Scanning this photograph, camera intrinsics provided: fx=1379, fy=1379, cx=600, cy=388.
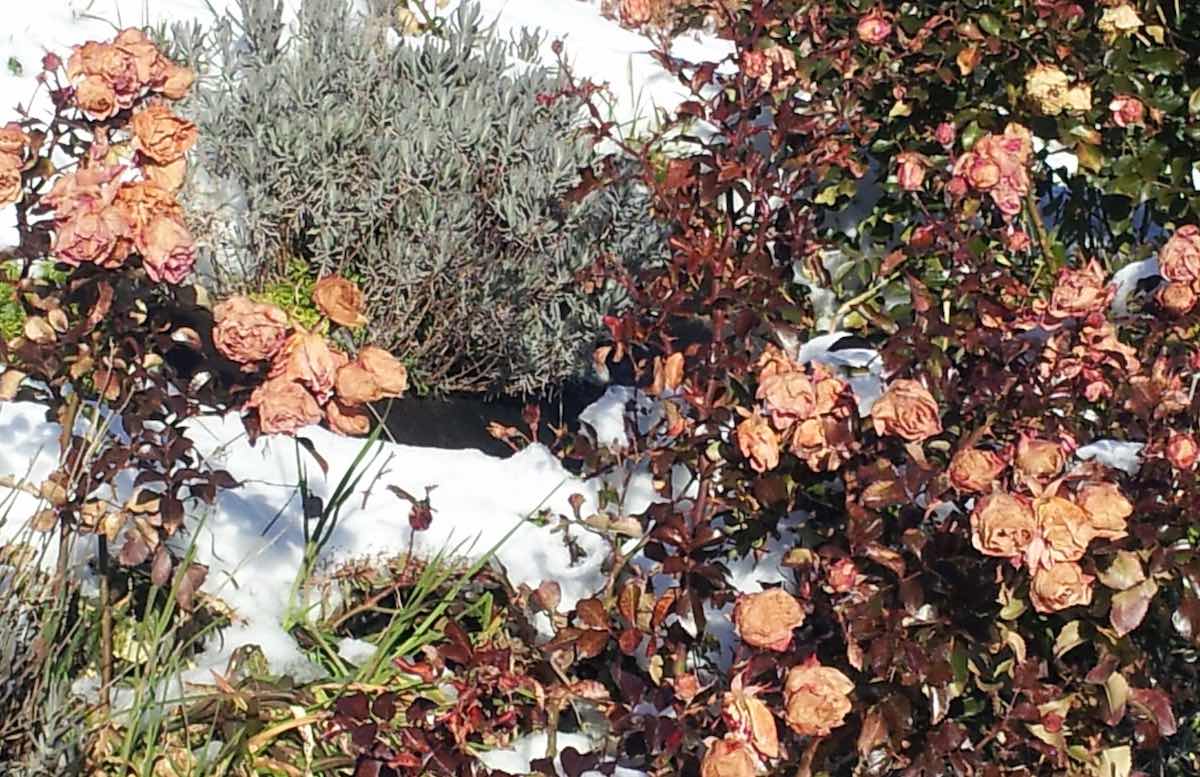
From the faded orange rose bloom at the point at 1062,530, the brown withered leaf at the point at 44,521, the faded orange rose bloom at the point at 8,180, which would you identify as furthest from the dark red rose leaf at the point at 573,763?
the faded orange rose bloom at the point at 8,180

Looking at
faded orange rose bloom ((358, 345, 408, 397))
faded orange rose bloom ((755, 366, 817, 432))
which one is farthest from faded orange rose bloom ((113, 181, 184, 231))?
faded orange rose bloom ((755, 366, 817, 432))

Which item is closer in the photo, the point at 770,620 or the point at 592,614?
the point at 770,620

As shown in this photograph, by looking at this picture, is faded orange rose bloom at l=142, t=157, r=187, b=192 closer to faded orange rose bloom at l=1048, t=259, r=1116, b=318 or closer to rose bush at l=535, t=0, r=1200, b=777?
Result: rose bush at l=535, t=0, r=1200, b=777

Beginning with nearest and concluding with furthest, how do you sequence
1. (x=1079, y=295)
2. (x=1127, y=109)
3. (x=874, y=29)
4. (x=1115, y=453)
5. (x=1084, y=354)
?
(x=1079, y=295) → (x=1084, y=354) → (x=1115, y=453) → (x=1127, y=109) → (x=874, y=29)

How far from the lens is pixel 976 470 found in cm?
200

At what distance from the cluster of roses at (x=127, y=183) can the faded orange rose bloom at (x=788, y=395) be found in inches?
34.4

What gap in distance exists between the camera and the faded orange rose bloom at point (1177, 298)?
2232mm

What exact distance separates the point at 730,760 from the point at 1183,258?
1.07 m

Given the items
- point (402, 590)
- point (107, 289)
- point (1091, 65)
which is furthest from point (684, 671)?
point (1091, 65)

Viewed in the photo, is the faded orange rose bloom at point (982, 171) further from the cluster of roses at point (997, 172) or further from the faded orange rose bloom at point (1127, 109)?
the faded orange rose bloom at point (1127, 109)

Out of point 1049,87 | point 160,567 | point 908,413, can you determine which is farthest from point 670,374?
point 1049,87

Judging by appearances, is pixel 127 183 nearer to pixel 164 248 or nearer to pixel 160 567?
pixel 164 248

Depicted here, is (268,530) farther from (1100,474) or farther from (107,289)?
(1100,474)

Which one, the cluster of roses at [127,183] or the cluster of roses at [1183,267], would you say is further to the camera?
the cluster of roses at [1183,267]
